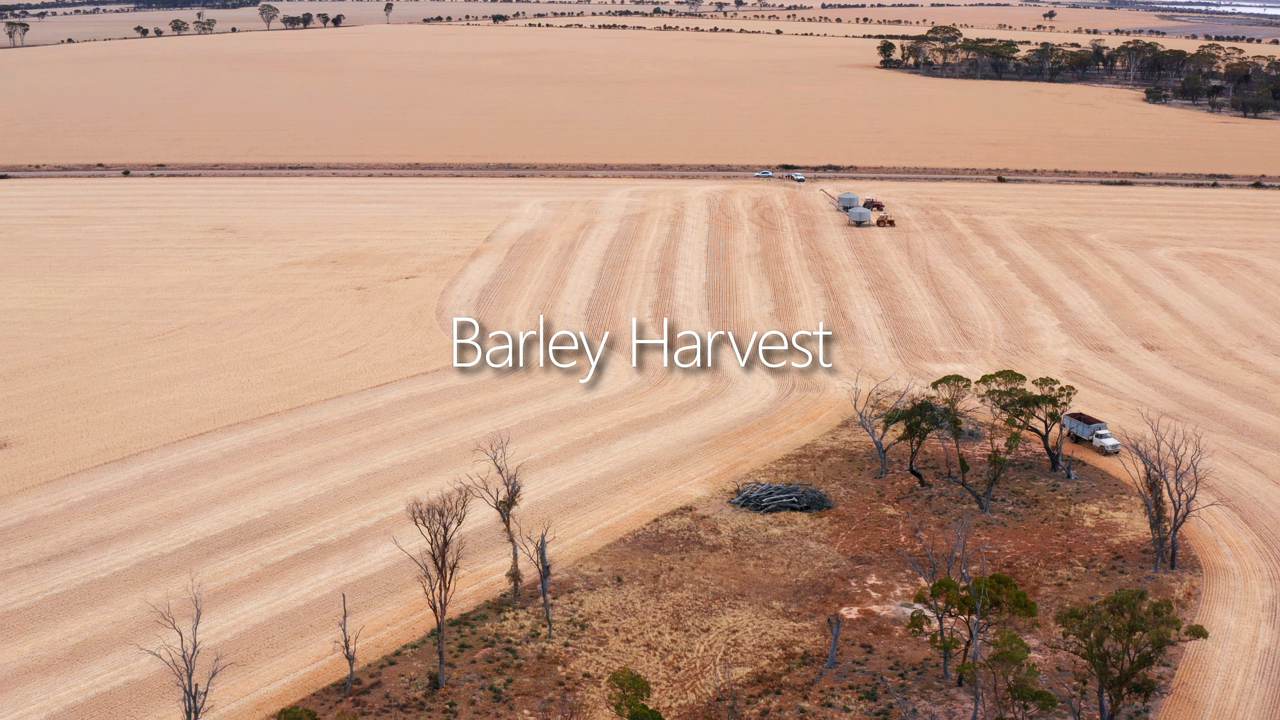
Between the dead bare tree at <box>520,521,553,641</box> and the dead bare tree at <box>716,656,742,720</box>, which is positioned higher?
the dead bare tree at <box>520,521,553,641</box>

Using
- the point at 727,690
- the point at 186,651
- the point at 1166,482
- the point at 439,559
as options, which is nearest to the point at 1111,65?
the point at 1166,482

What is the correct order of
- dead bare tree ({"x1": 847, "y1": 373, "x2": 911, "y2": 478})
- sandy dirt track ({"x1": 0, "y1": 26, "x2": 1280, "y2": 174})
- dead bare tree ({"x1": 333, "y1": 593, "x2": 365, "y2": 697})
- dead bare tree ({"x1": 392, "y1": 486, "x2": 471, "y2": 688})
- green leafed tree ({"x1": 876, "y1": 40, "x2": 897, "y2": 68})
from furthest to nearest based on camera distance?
1. green leafed tree ({"x1": 876, "y1": 40, "x2": 897, "y2": 68})
2. sandy dirt track ({"x1": 0, "y1": 26, "x2": 1280, "y2": 174})
3. dead bare tree ({"x1": 847, "y1": 373, "x2": 911, "y2": 478})
4. dead bare tree ({"x1": 392, "y1": 486, "x2": 471, "y2": 688})
5. dead bare tree ({"x1": 333, "y1": 593, "x2": 365, "y2": 697})

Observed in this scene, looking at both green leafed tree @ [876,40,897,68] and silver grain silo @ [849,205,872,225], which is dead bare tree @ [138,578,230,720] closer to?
silver grain silo @ [849,205,872,225]

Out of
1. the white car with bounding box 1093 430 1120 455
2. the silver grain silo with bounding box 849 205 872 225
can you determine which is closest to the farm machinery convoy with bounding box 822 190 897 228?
the silver grain silo with bounding box 849 205 872 225

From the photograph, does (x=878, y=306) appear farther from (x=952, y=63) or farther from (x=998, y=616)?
(x=952, y=63)

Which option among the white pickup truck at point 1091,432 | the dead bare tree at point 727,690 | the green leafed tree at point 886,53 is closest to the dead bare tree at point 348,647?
the dead bare tree at point 727,690

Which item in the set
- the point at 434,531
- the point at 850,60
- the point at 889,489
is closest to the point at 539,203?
the point at 889,489

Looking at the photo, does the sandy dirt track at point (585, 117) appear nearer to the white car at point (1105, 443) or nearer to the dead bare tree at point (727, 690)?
the white car at point (1105, 443)
